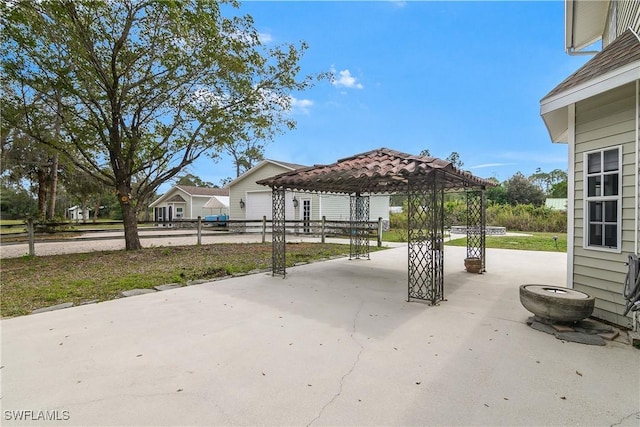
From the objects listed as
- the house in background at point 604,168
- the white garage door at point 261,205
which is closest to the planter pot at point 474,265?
the house in background at point 604,168

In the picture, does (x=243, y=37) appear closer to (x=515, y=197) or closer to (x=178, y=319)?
(x=178, y=319)

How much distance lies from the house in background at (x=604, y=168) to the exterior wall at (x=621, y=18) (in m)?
0.03

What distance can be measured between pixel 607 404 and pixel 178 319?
14.3ft

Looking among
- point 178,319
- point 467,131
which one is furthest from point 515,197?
point 178,319

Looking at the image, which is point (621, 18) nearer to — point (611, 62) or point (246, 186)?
point (611, 62)

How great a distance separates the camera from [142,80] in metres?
9.40

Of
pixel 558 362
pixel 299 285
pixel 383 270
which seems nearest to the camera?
pixel 558 362

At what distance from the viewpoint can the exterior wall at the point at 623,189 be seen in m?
3.52

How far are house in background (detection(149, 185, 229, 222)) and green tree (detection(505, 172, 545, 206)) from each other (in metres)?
26.6

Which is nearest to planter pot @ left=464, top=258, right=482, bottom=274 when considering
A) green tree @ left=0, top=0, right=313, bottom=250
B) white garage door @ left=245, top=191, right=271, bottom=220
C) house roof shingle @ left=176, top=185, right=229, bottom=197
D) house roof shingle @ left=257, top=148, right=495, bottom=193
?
house roof shingle @ left=257, top=148, right=495, bottom=193

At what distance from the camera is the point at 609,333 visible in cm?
349

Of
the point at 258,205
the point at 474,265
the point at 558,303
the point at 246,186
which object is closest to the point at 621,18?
the point at 474,265

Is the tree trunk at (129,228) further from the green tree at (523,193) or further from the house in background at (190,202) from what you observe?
the green tree at (523,193)

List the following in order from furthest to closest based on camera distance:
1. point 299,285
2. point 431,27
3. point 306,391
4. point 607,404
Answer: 1. point 431,27
2. point 299,285
3. point 306,391
4. point 607,404
